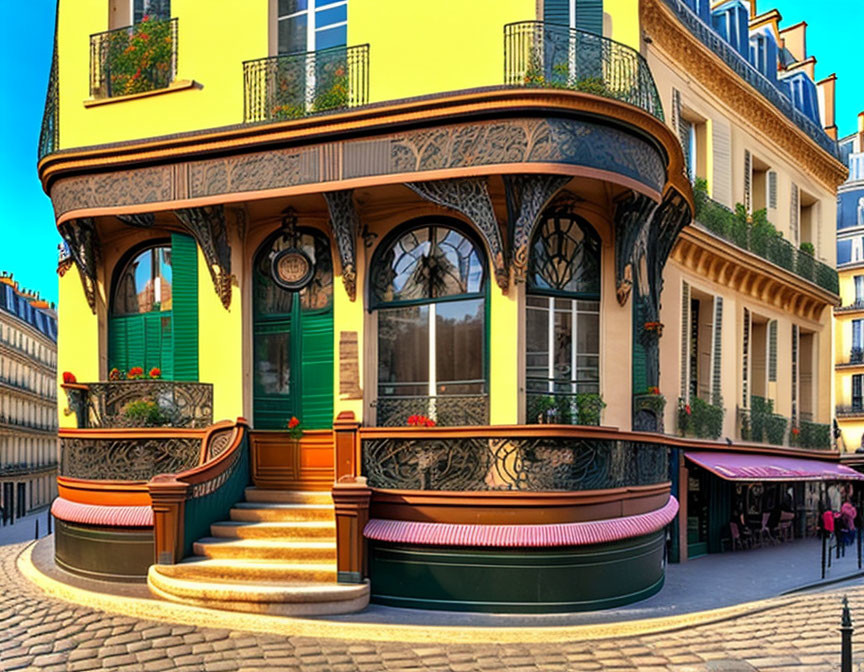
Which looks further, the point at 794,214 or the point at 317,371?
the point at 794,214

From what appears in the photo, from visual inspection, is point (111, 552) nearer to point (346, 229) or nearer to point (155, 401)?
point (155, 401)

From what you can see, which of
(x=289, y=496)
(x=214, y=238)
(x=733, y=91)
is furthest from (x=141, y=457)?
(x=733, y=91)

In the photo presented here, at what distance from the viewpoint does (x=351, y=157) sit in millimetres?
10766

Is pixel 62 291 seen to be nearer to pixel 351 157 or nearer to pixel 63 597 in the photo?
pixel 63 597

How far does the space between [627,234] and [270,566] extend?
20.4 ft

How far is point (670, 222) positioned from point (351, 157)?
207 inches

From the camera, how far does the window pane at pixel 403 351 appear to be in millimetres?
11523

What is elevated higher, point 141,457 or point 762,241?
point 762,241

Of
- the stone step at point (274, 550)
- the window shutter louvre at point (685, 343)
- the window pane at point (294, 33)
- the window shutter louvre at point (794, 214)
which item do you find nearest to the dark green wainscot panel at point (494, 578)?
the stone step at point (274, 550)

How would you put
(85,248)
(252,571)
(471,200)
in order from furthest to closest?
(85,248) → (471,200) → (252,571)

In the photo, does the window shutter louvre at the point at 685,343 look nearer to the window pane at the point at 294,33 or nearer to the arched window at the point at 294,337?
the arched window at the point at 294,337

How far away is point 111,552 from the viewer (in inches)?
454

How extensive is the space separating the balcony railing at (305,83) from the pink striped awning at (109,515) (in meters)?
5.49

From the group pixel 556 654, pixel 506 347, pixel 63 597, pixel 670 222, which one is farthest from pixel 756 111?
pixel 63 597
